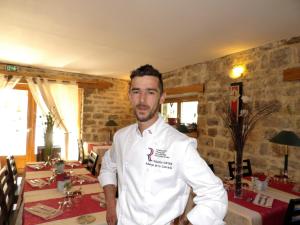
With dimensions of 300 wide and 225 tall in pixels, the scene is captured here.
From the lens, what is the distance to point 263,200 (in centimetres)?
213

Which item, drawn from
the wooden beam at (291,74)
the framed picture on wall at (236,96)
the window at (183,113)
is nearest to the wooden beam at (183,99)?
the window at (183,113)

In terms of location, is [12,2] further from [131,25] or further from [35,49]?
[35,49]

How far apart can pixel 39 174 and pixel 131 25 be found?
202 cm

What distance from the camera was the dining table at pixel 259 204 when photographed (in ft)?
6.10

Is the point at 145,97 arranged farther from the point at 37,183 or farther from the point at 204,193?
the point at 37,183

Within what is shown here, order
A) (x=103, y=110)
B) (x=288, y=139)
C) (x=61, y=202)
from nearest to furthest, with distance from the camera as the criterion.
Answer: (x=61, y=202)
(x=288, y=139)
(x=103, y=110)

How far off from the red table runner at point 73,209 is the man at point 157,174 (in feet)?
1.30

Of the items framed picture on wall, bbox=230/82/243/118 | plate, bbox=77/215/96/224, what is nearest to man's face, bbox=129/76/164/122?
plate, bbox=77/215/96/224

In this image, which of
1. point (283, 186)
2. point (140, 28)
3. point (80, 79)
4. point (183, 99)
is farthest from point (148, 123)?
point (80, 79)

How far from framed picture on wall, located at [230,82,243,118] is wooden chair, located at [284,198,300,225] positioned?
6.51 ft

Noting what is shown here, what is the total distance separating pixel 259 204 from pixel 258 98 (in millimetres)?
1788

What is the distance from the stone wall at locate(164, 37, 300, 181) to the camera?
2984 mm

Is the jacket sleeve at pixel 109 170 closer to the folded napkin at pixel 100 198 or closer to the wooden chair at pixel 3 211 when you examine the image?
the folded napkin at pixel 100 198

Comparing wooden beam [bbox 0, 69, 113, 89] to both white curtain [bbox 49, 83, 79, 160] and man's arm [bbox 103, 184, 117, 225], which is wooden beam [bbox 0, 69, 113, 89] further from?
man's arm [bbox 103, 184, 117, 225]
